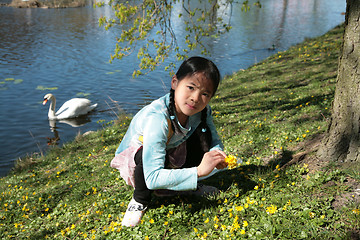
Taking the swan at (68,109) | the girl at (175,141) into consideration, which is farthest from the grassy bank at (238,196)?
the swan at (68,109)

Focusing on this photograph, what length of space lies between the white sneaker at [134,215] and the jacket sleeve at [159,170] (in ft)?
2.25

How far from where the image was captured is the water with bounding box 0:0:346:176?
13.0 meters

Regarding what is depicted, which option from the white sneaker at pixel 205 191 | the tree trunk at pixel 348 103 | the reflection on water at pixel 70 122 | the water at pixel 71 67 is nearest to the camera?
the tree trunk at pixel 348 103

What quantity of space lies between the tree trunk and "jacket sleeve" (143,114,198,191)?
199 cm

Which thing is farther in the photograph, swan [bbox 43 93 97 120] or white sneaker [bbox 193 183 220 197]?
swan [bbox 43 93 97 120]

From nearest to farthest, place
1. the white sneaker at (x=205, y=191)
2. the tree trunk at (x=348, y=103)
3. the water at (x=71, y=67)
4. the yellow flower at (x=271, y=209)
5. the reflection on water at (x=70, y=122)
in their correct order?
the yellow flower at (x=271, y=209) → the tree trunk at (x=348, y=103) → the white sneaker at (x=205, y=191) → the reflection on water at (x=70, y=122) → the water at (x=71, y=67)

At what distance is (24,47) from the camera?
890 inches

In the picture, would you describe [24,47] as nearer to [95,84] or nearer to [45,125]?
[95,84]

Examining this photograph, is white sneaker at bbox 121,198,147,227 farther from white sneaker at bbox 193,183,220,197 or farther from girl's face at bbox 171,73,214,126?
girl's face at bbox 171,73,214,126

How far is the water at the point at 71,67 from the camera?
1295 centimetres

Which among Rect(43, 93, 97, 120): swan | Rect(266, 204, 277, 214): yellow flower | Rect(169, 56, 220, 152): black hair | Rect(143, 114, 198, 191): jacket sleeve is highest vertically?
Rect(169, 56, 220, 152): black hair

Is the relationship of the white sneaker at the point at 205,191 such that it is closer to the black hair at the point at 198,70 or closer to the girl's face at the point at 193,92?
the black hair at the point at 198,70

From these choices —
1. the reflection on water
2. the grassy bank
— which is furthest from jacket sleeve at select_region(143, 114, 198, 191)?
the reflection on water

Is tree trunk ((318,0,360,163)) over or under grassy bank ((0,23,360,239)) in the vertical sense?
over
